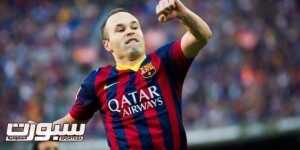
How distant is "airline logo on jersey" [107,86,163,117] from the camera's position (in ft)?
14.6

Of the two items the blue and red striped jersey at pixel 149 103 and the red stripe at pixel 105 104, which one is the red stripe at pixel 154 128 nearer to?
the blue and red striped jersey at pixel 149 103

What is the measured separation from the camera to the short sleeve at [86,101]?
4.69 meters

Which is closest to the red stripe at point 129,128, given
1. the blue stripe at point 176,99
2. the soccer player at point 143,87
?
the soccer player at point 143,87

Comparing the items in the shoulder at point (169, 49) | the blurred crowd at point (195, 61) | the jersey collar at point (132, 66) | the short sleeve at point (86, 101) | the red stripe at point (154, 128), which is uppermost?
the blurred crowd at point (195, 61)

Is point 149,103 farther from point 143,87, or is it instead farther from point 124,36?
point 124,36

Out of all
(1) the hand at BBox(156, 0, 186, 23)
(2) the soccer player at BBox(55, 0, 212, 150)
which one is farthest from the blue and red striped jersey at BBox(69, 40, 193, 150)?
(1) the hand at BBox(156, 0, 186, 23)

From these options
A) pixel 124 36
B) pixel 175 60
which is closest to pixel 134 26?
pixel 124 36

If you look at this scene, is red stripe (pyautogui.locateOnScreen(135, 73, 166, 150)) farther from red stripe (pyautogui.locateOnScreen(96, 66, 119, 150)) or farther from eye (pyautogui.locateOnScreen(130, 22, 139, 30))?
eye (pyautogui.locateOnScreen(130, 22, 139, 30))

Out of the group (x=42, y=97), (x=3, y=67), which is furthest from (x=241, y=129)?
(x=3, y=67)

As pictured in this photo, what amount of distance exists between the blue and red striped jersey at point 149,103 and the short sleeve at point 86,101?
0.37 feet

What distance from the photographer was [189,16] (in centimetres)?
424

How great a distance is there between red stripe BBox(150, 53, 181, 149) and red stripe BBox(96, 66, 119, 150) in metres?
0.30

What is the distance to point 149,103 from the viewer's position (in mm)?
4453

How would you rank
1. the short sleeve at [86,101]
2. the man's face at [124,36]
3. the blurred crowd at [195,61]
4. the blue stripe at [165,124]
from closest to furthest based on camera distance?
1. the blue stripe at [165,124]
2. the man's face at [124,36]
3. the short sleeve at [86,101]
4. the blurred crowd at [195,61]
